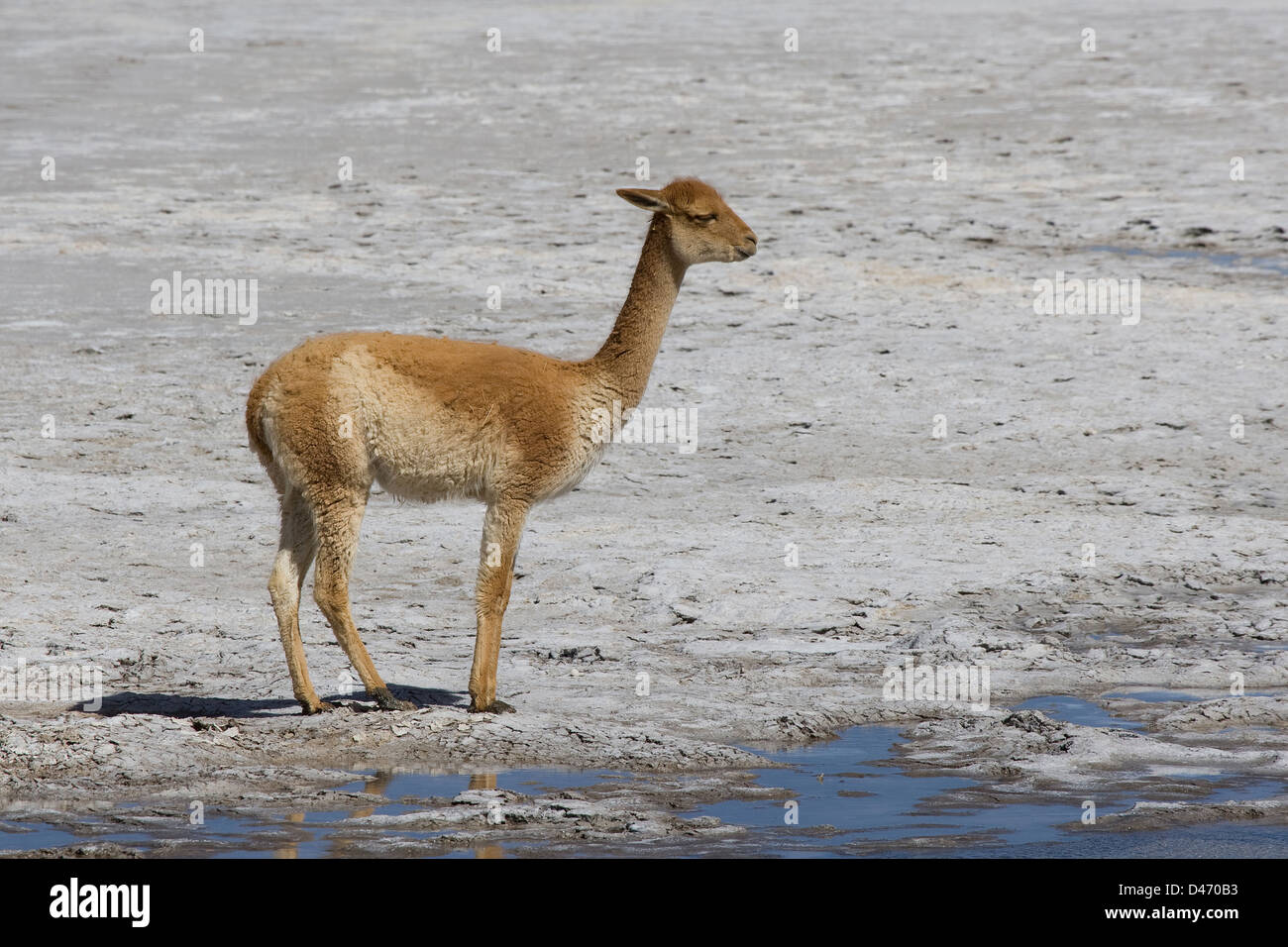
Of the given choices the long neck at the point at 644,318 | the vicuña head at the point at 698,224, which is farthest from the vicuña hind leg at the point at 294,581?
the vicuña head at the point at 698,224

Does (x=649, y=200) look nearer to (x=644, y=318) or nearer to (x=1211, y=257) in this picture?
(x=644, y=318)

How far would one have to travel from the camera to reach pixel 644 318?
26.0 ft

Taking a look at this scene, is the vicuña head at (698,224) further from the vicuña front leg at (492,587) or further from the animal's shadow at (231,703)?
the animal's shadow at (231,703)

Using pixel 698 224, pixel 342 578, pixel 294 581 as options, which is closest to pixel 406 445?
pixel 342 578

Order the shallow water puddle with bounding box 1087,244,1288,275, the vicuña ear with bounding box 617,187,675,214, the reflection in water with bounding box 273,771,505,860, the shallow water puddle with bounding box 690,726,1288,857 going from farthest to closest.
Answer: the shallow water puddle with bounding box 1087,244,1288,275
the vicuña ear with bounding box 617,187,675,214
the shallow water puddle with bounding box 690,726,1288,857
the reflection in water with bounding box 273,771,505,860

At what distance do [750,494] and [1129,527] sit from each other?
7.57 feet

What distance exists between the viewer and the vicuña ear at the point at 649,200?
769 cm

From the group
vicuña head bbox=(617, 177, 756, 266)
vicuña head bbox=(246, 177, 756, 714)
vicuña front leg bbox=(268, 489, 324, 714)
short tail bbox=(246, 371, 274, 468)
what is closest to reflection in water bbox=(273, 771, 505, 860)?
vicuña head bbox=(246, 177, 756, 714)

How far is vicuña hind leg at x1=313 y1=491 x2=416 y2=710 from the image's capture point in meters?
7.36

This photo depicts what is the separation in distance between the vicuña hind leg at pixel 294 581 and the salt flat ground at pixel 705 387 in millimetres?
205

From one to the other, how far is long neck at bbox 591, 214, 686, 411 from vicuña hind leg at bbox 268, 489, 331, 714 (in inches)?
55.8

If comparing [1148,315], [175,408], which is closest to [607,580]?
[175,408]

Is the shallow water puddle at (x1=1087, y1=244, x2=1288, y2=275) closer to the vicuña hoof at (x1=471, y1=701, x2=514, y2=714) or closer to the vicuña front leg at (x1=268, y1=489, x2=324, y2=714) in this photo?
the vicuña hoof at (x1=471, y1=701, x2=514, y2=714)

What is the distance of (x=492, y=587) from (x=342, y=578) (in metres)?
0.62
